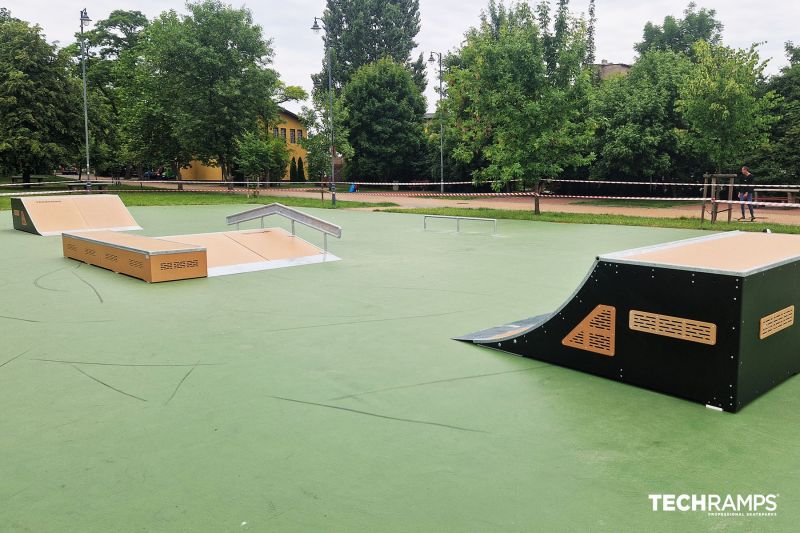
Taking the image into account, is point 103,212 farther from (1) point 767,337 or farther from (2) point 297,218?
(1) point 767,337

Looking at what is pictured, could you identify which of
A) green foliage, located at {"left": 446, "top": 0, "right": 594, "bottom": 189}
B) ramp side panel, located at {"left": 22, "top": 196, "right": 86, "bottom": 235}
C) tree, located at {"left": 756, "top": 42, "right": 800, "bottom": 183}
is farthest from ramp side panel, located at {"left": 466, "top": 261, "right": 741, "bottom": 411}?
tree, located at {"left": 756, "top": 42, "right": 800, "bottom": 183}

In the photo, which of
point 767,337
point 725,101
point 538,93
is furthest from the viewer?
point 538,93

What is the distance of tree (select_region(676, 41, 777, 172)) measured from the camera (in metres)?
21.0

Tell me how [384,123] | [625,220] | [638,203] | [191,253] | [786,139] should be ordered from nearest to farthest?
[191,253]
[625,220]
[786,139]
[638,203]
[384,123]

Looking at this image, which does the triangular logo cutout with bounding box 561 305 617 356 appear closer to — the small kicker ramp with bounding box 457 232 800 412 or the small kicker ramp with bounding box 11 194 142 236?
the small kicker ramp with bounding box 457 232 800 412

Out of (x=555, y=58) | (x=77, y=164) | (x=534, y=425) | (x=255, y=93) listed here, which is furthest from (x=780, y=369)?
(x=77, y=164)

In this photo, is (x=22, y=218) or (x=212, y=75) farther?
(x=212, y=75)

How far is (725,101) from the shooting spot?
2123 cm

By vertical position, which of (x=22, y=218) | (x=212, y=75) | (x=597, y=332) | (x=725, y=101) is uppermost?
(x=212, y=75)

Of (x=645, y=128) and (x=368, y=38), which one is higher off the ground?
(x=368, y=38)

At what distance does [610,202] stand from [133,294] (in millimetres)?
27586

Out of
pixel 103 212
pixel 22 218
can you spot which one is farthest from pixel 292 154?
pixel 22 218

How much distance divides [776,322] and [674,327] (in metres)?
0.87

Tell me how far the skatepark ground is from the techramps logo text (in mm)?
50
